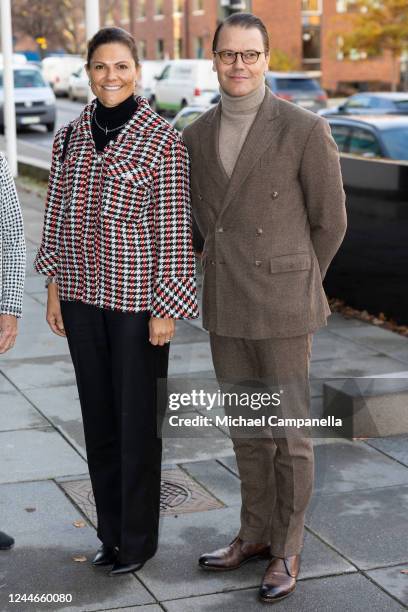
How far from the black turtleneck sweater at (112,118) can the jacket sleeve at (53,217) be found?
0.18m

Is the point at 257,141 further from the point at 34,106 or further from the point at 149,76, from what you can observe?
the point at 149,76

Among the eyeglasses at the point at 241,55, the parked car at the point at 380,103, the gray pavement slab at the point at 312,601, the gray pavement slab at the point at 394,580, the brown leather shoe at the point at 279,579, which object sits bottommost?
the gray pavement slab at the point at 394,580

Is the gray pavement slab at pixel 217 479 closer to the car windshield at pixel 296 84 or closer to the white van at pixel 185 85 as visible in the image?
the car windshield at pixel 296 84

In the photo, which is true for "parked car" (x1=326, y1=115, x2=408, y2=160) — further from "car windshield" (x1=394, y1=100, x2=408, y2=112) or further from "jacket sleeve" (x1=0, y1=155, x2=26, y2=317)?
"car windshield" (x1=394, y1=100, x2=408, y2=112)

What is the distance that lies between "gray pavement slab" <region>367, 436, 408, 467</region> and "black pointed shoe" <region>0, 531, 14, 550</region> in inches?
84.1

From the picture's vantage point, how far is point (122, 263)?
4.03m

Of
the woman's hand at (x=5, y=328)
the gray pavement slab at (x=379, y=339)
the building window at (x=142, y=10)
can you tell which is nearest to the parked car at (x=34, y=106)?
the gray pavement slab at (x=379, y=339)

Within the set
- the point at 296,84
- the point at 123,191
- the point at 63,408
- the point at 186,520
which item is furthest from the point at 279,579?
the point at 296,84

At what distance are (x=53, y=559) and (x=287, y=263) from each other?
60.0 inches

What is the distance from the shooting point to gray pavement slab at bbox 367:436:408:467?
580 centimetres

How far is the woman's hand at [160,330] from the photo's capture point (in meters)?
4.05

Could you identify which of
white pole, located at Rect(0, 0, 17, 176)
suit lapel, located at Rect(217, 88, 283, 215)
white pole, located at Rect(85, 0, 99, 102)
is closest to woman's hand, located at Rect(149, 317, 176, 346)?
suit lapel, located at Rect(217, 88, 283, 215)

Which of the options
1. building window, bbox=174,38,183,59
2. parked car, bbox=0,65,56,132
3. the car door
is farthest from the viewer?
building window, bbox=174,38,183,59

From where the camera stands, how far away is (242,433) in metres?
4.27
